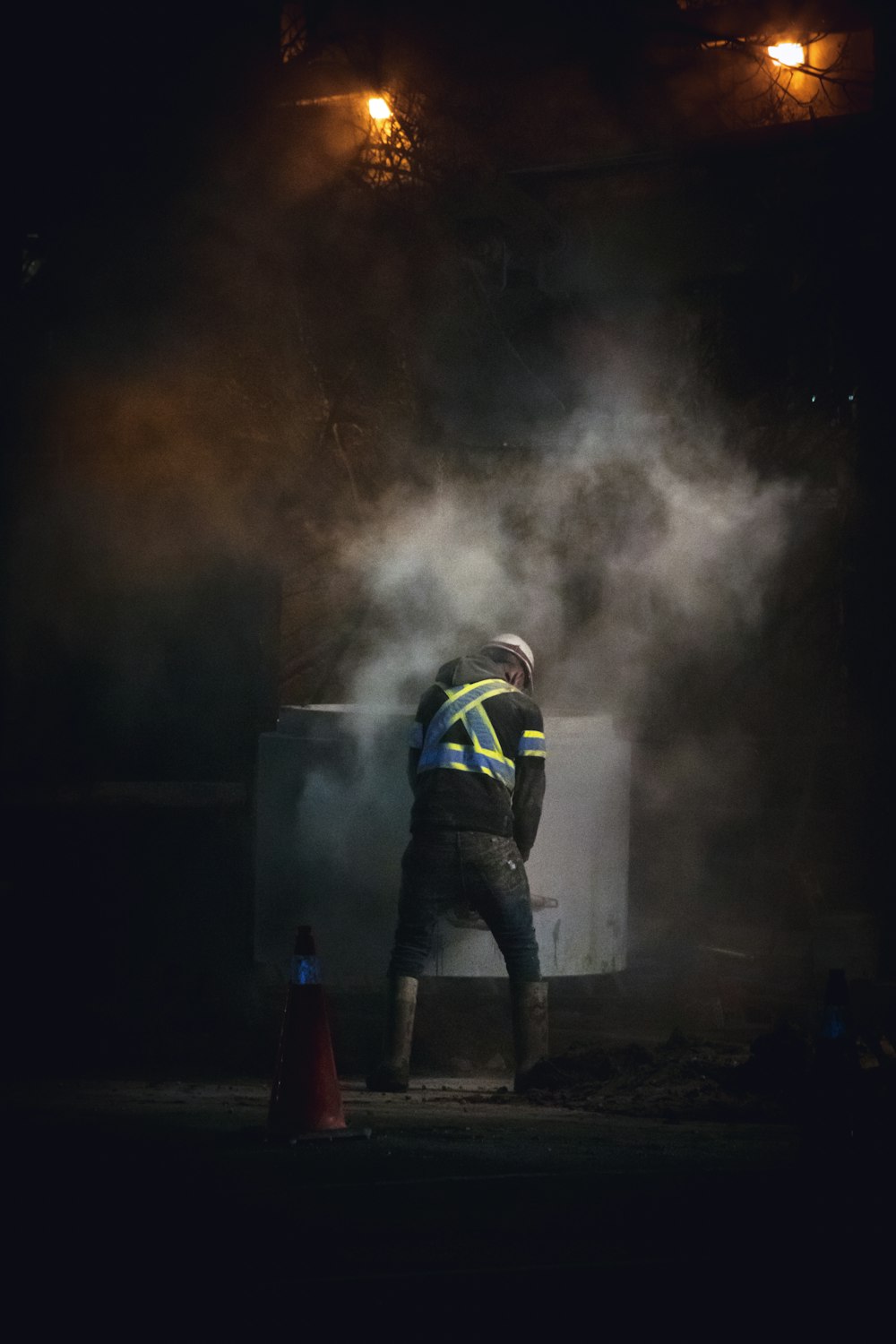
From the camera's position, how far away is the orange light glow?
12.1 metres

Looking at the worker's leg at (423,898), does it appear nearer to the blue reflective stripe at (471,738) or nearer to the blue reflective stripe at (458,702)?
the blue reflective stripe at (471,738)

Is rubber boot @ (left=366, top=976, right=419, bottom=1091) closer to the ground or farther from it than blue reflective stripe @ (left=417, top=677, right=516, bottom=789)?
closer to the ground

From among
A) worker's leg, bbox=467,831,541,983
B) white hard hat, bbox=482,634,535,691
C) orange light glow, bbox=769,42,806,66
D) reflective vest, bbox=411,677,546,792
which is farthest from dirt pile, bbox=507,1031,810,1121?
orange light glow, bbox=769,42,806,66

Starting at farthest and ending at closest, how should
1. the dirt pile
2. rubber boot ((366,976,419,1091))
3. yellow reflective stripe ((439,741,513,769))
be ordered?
yellow reflective stripe ((439,741,513,769)) < rubber boot ((366,976,419,1091)) < the dirt pile

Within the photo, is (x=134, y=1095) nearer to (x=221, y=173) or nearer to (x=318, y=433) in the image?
(x=318, y=433)

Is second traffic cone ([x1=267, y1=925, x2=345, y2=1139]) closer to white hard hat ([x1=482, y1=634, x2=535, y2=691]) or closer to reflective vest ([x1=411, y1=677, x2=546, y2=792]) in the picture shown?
reflective vest ([x1=411, y1=677, x2=546, y2=792])

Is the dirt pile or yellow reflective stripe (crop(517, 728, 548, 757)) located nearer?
the dirt pile

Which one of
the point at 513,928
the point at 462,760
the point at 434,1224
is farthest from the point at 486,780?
the point at 434,1224

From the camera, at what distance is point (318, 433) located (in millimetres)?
11438

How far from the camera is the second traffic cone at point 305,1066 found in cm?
573

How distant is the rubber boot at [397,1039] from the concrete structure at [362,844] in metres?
1.08

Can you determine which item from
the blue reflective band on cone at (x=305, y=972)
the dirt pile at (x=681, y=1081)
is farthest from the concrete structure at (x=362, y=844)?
the blue reflective band on cone at (x=305, y=972)

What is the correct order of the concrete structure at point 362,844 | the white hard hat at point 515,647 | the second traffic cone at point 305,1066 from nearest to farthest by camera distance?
the second traffic cone at point 305,1066 < the white hard hat at point 515,647 < the concrete structure at point 362,844

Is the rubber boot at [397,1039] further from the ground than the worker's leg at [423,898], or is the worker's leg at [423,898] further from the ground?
the worker's leg at [423,898]
